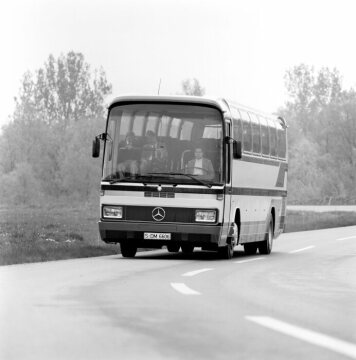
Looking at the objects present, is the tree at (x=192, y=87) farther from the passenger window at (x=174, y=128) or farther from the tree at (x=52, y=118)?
the passenger window at (x=174, y=128)

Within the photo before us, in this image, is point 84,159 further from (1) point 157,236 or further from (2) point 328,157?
(1) point 157,236

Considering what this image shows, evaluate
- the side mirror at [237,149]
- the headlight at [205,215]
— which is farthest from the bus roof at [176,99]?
the headlight at [205,215]

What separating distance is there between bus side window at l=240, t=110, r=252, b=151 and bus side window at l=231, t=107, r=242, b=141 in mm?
344

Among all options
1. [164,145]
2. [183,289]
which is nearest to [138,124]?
[164,145]

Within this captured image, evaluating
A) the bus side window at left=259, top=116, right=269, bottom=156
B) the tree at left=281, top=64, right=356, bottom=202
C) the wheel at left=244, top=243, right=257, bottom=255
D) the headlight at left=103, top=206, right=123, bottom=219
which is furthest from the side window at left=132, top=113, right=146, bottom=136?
the tree at left=281, top=64, right=356, bottom=202

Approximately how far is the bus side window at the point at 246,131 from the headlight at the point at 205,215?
244 centimetres

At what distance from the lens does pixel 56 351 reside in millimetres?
9234

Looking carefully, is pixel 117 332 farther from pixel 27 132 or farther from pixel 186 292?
pixel 27 132

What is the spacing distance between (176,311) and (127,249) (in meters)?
13.3

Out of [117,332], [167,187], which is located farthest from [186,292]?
[167,187]

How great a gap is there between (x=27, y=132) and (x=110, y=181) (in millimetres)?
79759

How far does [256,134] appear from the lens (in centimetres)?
2789

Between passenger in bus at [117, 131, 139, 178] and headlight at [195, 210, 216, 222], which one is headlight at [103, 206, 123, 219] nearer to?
passenger in bus at [117, 131, 139, 178]

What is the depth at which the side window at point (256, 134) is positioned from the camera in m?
27.6
